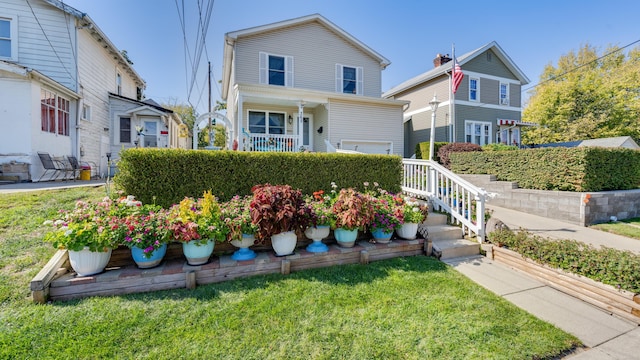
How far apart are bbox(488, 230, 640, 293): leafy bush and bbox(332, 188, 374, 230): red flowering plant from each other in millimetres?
2341

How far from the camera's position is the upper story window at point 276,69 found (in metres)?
12.0

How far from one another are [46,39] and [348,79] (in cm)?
1226

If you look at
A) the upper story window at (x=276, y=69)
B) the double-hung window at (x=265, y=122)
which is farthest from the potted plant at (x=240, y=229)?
the upper story window at (x=276, y=69)

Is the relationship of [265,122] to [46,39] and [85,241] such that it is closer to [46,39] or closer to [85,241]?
[46,39]

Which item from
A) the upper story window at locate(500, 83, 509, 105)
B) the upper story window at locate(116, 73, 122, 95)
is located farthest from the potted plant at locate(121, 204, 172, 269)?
the upper story window at locate(500, 83, 509, 105)

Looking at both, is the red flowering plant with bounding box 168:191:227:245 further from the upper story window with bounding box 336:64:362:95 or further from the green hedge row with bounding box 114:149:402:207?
the upper story window with bounding box 336:64:362:95

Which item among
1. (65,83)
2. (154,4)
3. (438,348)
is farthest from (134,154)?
(65,83)

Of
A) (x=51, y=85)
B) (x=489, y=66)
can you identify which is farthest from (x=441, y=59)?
(x=51, y=85)

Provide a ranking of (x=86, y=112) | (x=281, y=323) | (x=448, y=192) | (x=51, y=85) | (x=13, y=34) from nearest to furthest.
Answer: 1. (x=281, y=323)
2. (x=448, y=192)
3. (x=51, y=85)
4. (x=13, y=34)
5. (x=86, y=112)

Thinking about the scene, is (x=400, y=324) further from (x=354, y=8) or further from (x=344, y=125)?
(x=354, y=8)

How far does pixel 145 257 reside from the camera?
10.0ft

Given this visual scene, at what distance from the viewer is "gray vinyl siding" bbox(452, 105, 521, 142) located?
16.6m

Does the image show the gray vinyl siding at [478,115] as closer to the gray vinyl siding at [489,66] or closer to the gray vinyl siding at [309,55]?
the gray vinyl siding at [489,66]

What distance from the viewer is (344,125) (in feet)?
38.1
